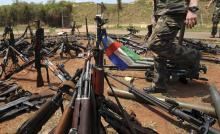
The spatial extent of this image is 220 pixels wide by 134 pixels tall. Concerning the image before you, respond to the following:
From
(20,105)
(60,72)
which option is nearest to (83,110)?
(20,105)

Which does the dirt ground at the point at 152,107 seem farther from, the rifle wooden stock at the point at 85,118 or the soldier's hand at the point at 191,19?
the rifle wooden stock at the point at 85,118

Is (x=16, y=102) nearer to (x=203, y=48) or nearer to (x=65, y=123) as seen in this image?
(x=65, y=123)

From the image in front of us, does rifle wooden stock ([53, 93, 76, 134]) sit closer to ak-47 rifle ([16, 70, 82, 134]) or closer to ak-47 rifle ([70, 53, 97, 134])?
ak-47 rifle ([70, 53, 97, 134])

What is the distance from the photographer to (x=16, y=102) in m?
6.30

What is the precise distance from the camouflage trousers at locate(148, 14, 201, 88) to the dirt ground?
43 centimetres

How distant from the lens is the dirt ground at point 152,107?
5594mm

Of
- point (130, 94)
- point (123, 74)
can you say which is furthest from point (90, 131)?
point (123, 74)

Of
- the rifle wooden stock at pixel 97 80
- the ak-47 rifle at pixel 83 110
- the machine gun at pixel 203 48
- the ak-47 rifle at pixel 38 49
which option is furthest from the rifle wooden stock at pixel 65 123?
the machine gun at pixel 203 48

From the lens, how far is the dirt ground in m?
5.59

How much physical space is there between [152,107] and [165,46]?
4.03 ft

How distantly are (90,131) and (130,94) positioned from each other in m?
2.52

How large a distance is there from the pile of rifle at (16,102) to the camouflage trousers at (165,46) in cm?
199

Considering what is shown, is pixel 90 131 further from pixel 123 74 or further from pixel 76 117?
pixel 123 74

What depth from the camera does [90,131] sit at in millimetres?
3639
